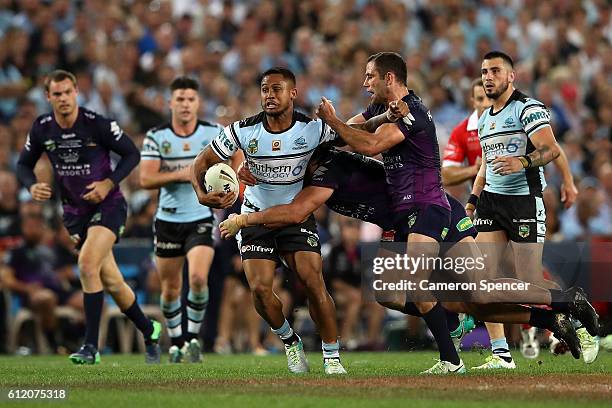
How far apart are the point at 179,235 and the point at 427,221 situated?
4.38m

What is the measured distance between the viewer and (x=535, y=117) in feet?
36.0

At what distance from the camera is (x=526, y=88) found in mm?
22734

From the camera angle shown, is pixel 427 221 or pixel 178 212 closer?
pixel 427 221

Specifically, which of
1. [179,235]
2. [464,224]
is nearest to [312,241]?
[464,224]

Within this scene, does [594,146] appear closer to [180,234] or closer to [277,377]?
[180,234]

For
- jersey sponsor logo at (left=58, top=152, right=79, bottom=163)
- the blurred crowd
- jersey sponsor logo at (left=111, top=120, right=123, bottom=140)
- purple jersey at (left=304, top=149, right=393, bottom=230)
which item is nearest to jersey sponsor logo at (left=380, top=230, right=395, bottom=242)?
purple jersey at (left=304, top=149, right=393, bottom=230)

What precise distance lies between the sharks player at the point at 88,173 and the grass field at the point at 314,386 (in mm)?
1076

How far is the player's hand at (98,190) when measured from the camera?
12.9 metres

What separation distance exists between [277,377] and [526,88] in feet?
45.5

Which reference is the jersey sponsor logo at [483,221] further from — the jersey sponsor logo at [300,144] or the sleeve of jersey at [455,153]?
the jersey sponsor logo at [300,144]

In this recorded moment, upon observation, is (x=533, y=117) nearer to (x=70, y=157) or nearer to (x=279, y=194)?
(x=279, y=194)

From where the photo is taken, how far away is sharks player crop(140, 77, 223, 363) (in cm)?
1384

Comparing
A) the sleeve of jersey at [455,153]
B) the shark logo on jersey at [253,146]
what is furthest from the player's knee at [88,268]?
the sleeve of jersey at [455,153]

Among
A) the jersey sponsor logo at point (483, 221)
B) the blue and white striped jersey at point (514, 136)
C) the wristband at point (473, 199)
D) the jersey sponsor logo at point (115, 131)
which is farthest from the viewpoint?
the jersey sponsor logo at point (115, 131)
